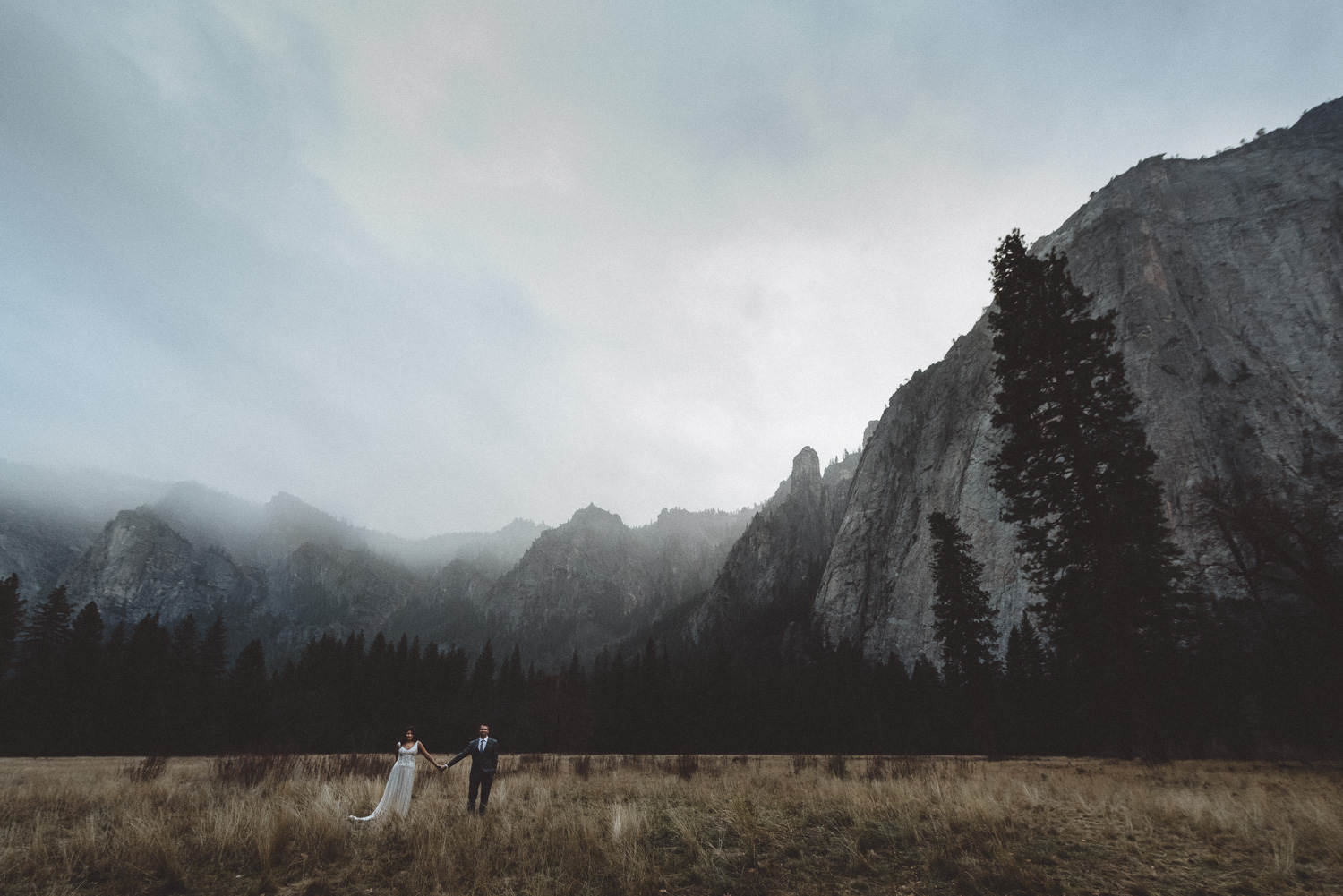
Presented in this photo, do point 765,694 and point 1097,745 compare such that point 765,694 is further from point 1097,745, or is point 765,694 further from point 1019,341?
point 1019,341

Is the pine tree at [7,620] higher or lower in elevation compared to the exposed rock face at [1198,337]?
lower

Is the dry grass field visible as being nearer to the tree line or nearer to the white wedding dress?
the white wedding dress

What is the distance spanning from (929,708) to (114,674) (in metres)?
84.3

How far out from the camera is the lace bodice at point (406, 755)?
10380 mm

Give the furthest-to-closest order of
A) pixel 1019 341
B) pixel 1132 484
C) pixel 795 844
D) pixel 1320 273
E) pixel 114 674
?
1. pixel 1320 273
2. pixel 114 674
3. pixel 1019 341
4. pixel 1132 484
5. pixel 795 844

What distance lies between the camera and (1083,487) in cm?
1546

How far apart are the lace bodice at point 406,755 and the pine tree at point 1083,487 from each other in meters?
16.3

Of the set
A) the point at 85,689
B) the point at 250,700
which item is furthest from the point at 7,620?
the point at 250,700

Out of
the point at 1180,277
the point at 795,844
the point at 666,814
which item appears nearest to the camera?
the point at 795,844

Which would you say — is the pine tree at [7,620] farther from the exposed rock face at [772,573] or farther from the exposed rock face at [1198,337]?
the exposed rock face at [772,573]

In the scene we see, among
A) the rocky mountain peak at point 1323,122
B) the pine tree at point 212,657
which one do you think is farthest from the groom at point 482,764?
the rocky mountain peak at point 1323,122

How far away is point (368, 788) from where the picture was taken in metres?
11.9

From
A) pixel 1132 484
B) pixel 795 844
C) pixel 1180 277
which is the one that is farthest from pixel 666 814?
pixel 1180 277

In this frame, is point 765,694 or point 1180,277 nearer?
point 765,694
